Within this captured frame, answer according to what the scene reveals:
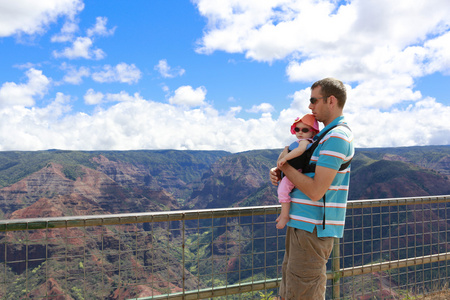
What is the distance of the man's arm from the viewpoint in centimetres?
204

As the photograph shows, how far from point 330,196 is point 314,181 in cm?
20

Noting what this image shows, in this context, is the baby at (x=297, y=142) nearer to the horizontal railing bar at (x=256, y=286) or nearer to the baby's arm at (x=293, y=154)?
the baby's arm at (x=293, y=154)

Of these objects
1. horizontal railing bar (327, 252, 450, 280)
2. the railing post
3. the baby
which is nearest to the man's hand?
the baby

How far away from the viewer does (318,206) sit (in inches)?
85.7

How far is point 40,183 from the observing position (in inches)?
5344

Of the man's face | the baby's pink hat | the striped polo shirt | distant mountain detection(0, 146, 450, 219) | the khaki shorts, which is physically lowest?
distant mountain detection(0, 146, 450, 219)

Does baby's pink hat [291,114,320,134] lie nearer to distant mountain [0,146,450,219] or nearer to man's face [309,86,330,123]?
man's face [309,86,330,123]

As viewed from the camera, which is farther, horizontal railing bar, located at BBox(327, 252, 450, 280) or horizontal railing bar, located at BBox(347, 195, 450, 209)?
horizontal railing bar, located at BBox(327, 252, 450, 280)

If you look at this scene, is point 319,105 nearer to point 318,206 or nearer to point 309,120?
point 309,120

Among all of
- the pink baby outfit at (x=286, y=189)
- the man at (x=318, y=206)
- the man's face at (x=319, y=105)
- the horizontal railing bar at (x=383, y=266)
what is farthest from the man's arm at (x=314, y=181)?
the horizontal railing bar at (x=383, y=266)

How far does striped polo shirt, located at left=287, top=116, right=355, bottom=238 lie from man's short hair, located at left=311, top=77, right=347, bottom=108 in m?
0.13

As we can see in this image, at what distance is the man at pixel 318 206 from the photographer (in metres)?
Result: 2.10

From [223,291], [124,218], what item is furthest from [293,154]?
[223,291]

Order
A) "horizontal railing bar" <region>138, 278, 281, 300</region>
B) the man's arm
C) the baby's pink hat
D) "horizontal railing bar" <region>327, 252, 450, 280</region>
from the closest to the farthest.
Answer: the man's arm, the baby's pink hat, "horizontal railing bar" <region>138, 278, 281, 300</region>, "horizontal railing bar" <region>327, 252, 450, 280</region>
